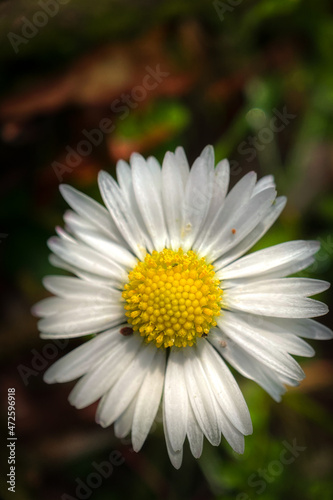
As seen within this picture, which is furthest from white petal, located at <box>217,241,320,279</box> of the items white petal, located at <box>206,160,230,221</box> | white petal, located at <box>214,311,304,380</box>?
white petal, located at <box>206,160,230,221</box>

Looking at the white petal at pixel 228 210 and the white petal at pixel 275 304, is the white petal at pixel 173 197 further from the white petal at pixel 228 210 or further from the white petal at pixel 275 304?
the white petal at pixel 275 304

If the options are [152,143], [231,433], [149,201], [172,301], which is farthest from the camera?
[152,143]

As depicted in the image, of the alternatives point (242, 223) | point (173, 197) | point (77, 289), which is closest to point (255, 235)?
point (242, 223)

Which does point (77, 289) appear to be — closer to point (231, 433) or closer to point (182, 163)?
point (182, 163)

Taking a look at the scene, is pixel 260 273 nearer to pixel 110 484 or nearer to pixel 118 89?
pixel 118 89

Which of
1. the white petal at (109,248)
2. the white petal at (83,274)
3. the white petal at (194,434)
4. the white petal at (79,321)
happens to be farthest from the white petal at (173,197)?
the white petal at (194,434)

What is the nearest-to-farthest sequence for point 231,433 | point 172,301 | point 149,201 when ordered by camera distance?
1. point 231,433
2. point 172,301
3. point 149,201

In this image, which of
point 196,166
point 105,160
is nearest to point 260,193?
point 196,166
